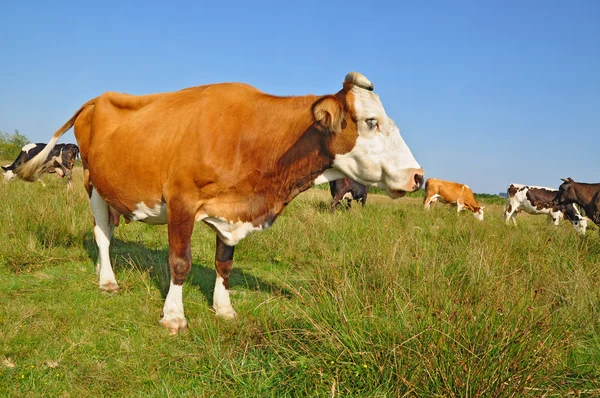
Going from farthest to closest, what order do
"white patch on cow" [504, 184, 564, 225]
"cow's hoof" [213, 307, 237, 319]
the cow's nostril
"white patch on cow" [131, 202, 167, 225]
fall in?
"white patch on cow" [504, 184, 564, 225], "white patch on cow" [131, 202, 167, 225], "cow's hoof" [213, 307, 237, 319], the cow's nostril

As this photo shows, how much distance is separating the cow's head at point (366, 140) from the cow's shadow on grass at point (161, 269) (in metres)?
1.71

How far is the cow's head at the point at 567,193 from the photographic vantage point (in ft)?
62.6

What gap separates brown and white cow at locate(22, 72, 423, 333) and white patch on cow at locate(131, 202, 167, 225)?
13mm

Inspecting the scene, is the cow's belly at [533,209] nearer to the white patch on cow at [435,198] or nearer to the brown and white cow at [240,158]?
the white patch on cow at [435,198]

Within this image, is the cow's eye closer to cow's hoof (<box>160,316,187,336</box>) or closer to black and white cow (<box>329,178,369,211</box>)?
cow's hoof (<box>160,316,187,336</box>)

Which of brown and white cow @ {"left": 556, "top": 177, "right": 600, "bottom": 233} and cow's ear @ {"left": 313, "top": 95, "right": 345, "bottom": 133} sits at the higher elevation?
cow's ear @ {"left": 313, "top": 95, "right": 345, "bottom": 133}

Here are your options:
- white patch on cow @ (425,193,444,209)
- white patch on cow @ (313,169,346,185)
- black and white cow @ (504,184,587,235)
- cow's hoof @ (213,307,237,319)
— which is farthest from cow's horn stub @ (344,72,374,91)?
white patch on cow @ (425,193,444,209)

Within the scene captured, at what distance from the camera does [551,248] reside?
7.02 meters

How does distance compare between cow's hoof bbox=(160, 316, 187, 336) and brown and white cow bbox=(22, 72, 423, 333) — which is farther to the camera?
cow's hoof bbox=(160, 316, 187, 336)

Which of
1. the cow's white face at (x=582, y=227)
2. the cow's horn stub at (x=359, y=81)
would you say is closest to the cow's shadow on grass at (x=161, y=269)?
the cow's horn stub at (x=359, y=81)

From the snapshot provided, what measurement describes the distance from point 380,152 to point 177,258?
6.90ft

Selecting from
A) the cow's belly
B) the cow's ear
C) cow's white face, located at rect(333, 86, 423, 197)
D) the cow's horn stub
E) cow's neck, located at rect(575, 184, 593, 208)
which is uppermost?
the cow's horn stub

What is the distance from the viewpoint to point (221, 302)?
4879 millimetres

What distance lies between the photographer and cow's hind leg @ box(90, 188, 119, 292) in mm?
5641
